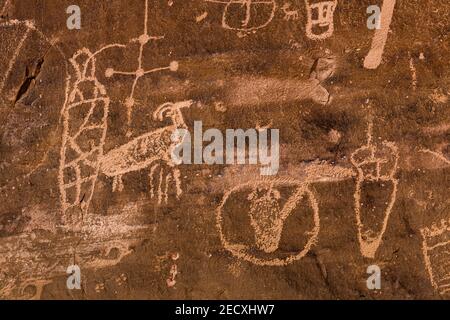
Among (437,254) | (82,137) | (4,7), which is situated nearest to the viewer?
(437,254)

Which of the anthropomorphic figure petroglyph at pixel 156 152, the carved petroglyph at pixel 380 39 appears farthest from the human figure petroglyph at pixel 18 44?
the carved petroglyph at pixel 380 39

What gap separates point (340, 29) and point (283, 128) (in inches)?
32.9

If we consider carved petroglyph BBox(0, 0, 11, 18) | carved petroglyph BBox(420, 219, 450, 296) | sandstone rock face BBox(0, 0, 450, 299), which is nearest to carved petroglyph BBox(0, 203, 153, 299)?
sandstone rock face BBox(0, 0, 450, 299)

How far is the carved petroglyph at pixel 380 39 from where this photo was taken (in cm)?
336

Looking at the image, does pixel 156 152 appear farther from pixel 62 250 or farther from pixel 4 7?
pixel 4 7

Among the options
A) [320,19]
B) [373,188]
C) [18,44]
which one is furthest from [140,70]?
[373,188]

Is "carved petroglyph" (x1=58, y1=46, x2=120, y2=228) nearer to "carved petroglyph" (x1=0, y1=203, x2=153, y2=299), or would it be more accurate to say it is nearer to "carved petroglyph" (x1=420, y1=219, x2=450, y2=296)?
"carved petroglyph" (x1=0, y1=203, x2=153, y2=299)

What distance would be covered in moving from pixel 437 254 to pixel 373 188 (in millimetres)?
646

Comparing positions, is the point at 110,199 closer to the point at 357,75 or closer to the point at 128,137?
the point at 128,137

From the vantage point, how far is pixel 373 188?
335 centimetres

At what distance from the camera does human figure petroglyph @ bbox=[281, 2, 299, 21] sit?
3443 millimetres

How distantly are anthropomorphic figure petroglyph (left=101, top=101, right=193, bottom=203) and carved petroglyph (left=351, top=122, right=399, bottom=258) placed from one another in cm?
132

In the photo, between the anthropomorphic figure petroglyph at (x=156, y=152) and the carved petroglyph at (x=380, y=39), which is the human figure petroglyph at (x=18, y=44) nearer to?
the anthropomorphic figure petroglyph at (x=156, y=152)

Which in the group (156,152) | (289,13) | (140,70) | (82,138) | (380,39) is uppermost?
(289,13)
